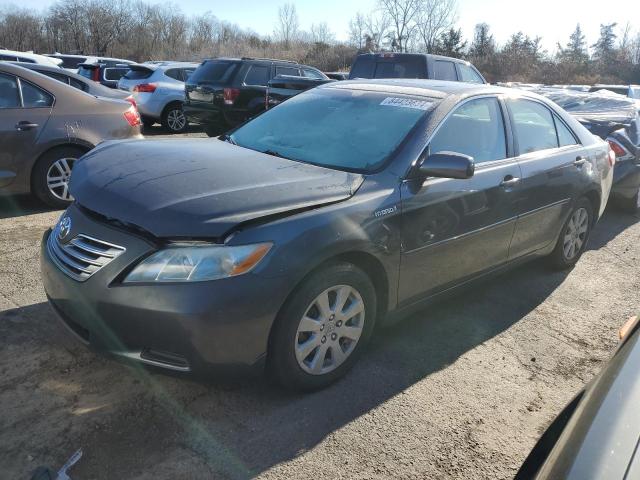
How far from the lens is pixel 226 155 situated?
337 cm

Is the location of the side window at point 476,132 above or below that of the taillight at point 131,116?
above

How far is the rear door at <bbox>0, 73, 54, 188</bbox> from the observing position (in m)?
5.46

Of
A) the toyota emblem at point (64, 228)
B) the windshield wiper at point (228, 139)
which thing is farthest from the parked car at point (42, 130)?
the toyota emblem at point (64, 228)

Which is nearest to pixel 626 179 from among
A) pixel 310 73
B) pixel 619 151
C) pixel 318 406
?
pixel 619 151

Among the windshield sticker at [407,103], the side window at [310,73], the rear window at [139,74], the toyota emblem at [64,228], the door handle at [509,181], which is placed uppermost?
the side window at [310,73]

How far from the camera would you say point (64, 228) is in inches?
115

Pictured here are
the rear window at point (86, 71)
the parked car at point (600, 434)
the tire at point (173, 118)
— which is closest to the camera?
the parked car at point (600, 434)

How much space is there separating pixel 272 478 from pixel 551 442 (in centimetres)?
119

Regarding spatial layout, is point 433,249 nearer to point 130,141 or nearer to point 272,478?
point 272,478

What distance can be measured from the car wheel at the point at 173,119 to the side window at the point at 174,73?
0.88m

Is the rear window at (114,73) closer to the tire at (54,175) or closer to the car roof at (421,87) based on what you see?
the tire at (54,175)

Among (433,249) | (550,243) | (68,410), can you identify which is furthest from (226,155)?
(550,243)

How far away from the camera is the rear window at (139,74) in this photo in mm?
12844

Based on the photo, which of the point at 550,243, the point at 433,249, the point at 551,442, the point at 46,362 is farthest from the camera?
the point at 550,243
